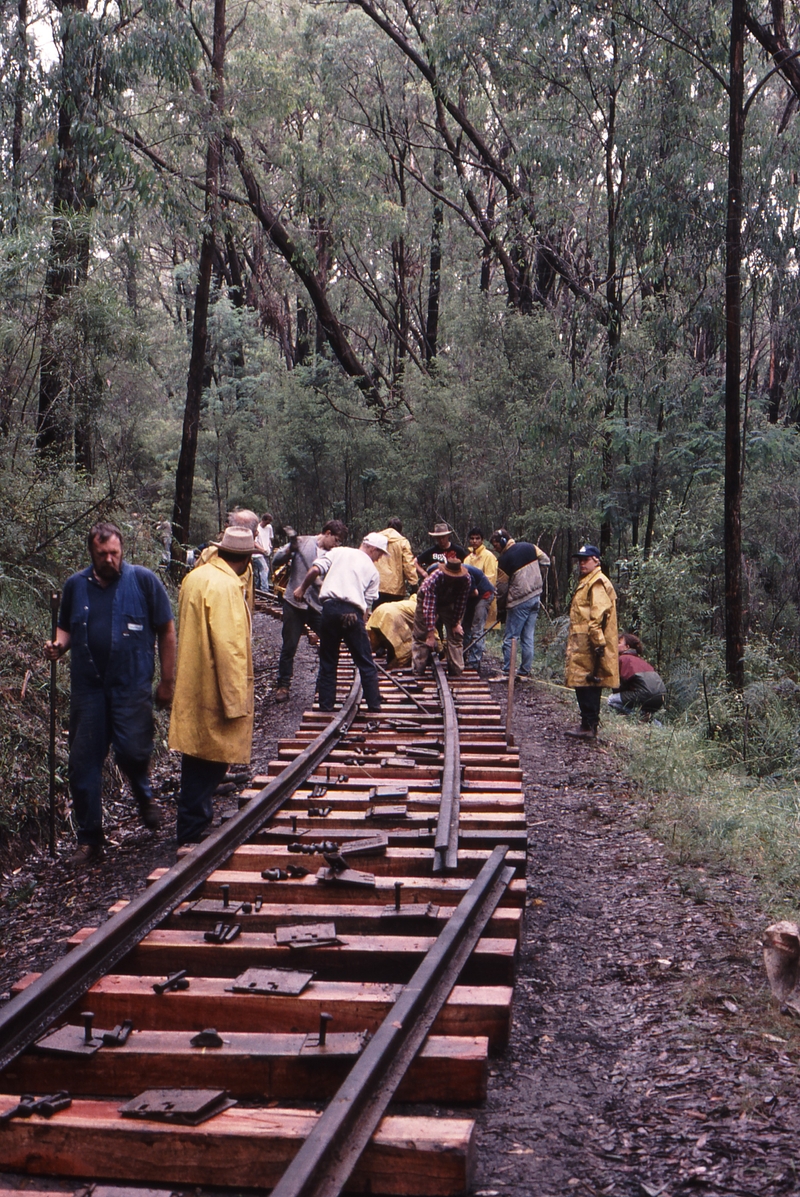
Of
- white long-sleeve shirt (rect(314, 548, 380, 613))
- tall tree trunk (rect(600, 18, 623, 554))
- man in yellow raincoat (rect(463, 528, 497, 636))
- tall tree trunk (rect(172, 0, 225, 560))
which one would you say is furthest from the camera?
tall tree trunk (rect(600, 18, 623, 554))

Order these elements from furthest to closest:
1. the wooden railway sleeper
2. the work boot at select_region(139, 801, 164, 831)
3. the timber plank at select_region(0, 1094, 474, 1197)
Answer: the work boot at select_region(139, 801, 164, 831), the wooden railway sleeper, the timber plank at select_region(0, 1094, 474, 1197)

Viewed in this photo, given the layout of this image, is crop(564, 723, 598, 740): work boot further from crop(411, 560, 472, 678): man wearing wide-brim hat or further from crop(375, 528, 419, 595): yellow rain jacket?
crop(375, 528, 419, 595): yellow rain jacket

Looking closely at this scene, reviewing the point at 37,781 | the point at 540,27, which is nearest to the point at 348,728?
the point at 37,781

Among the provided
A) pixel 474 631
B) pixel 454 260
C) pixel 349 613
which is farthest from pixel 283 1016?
pixel 454 260

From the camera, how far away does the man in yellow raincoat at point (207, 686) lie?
6.17 meters

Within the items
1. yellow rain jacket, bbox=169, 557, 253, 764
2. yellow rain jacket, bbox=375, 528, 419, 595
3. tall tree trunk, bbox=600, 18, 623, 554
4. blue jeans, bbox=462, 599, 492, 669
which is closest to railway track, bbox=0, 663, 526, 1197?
yellow rain jacket, bbox=169, 557, 253, 764

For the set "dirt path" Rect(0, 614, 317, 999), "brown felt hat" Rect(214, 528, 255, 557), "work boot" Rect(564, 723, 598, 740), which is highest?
"brown felt hat" Rect(214, 528, 255, 557)

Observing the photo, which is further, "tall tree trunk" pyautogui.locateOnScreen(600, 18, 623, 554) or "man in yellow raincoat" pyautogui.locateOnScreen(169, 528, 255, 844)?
"tall tree trunk" pyautogui.locateOnScreen(600, 18, 623, 554)

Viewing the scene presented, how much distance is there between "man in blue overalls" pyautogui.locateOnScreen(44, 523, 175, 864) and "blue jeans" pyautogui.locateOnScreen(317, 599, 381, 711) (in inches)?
114

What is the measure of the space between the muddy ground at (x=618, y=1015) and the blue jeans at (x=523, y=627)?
20.2ft

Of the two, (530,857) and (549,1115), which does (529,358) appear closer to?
(530,857)

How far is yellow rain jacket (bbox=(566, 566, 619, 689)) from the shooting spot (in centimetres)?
1016

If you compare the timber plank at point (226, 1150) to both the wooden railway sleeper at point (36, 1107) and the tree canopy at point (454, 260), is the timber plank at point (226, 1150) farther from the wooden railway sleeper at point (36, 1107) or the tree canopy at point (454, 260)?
the tree canopy at point (454, 260)

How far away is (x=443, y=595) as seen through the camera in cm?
1187
